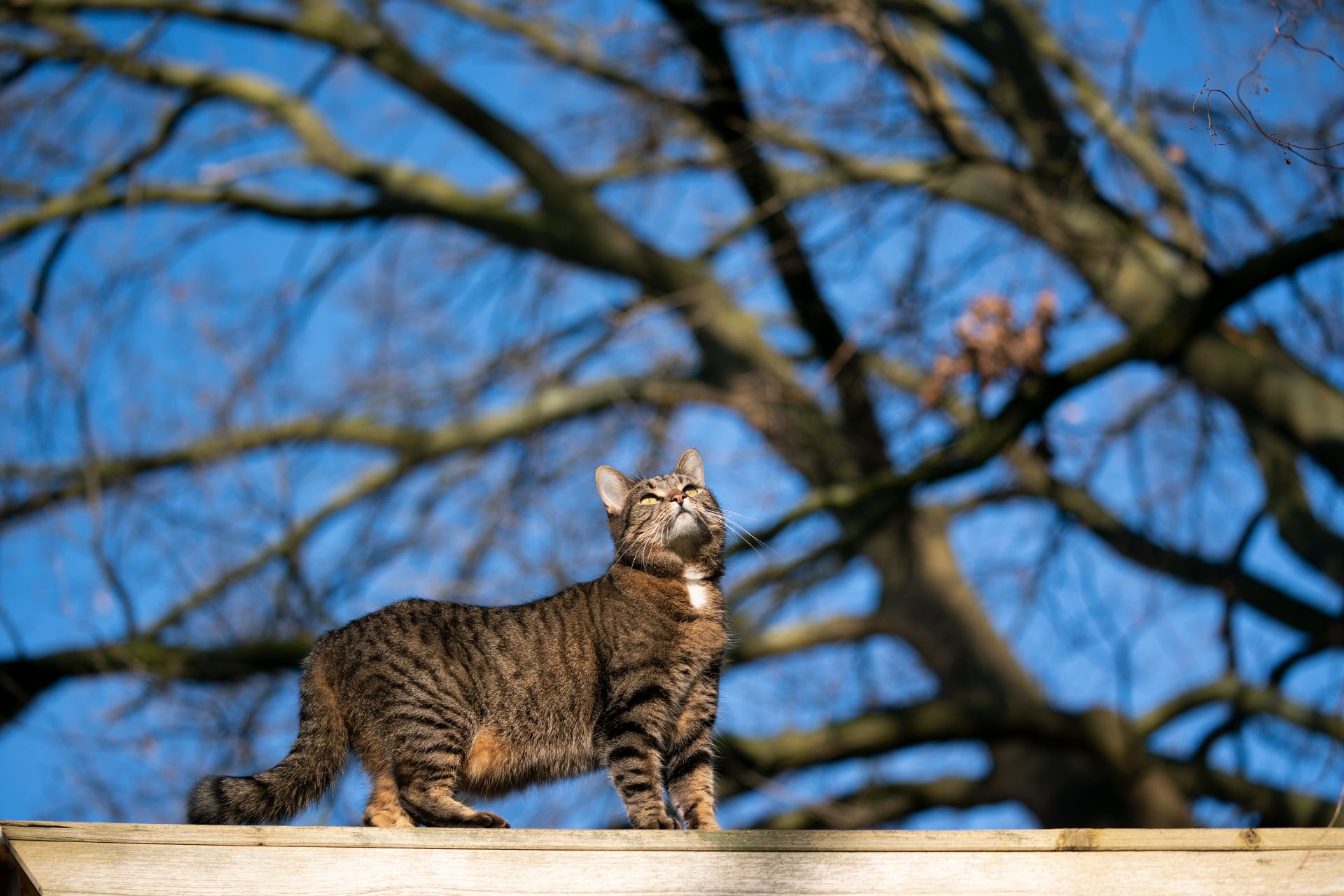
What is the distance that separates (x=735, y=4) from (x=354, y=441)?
4367 millimetres

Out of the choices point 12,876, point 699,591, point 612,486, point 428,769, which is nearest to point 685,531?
point 699,591

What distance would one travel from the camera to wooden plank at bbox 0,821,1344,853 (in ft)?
9.32

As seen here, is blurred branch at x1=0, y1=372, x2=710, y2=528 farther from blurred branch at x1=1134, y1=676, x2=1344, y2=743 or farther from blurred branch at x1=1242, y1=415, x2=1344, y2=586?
blurred branch at x1=1134, y1=676, x2=1344, y2=743

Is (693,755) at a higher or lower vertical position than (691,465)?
lower

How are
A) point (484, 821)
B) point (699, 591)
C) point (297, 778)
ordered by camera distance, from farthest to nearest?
point (699, 591), point (297, 778), point (484, 821)

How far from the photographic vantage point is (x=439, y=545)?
8523 mm

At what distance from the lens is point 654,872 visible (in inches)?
114

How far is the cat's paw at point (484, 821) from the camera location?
326 cm

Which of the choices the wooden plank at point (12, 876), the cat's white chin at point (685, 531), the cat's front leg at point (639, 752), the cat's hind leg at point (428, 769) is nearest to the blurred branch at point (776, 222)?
the cat's white chin at point (685, 531)

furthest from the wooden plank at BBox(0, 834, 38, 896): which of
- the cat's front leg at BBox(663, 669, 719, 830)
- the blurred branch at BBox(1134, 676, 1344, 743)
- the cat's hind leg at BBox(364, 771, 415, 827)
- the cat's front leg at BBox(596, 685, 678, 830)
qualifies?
the blurred branch at BBox(1134, 676, 1344, 743)

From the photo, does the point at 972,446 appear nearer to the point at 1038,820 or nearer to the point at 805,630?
the point at 805,630

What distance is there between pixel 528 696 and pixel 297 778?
62 cm

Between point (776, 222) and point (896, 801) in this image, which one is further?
point (896, 801)

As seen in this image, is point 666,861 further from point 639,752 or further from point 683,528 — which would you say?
point 683,528
